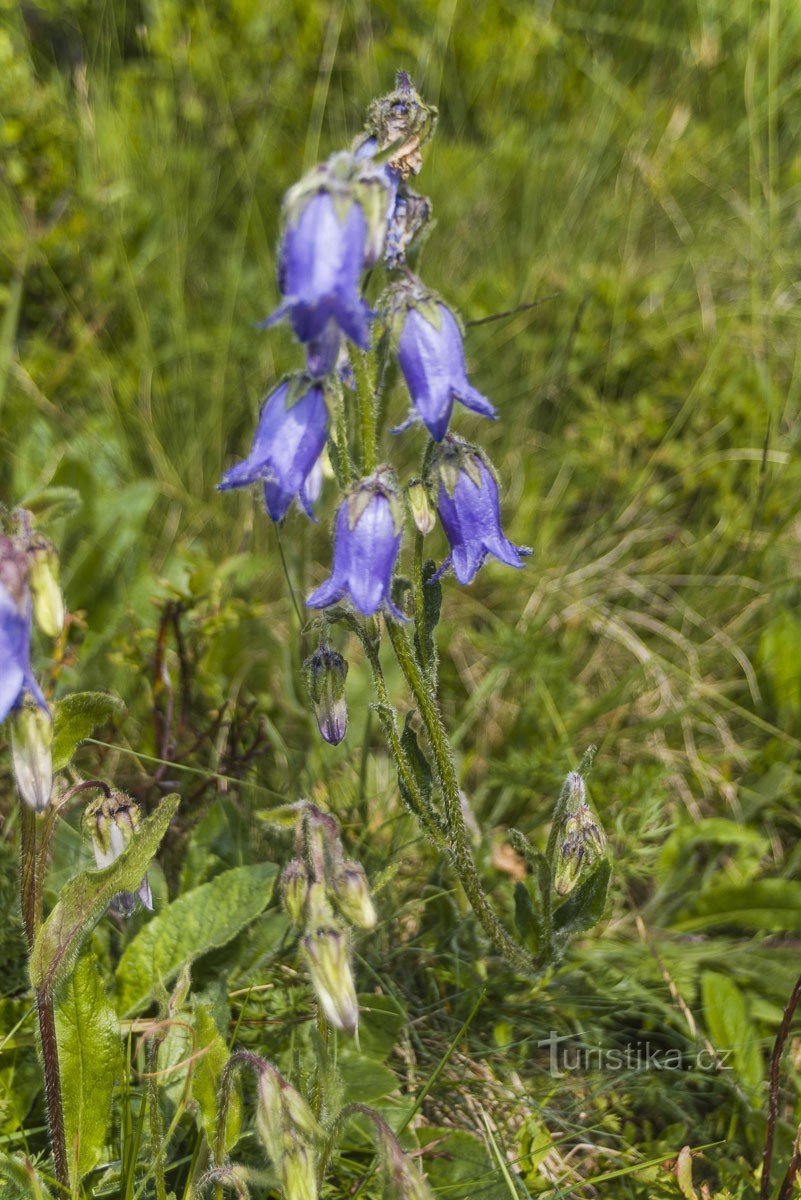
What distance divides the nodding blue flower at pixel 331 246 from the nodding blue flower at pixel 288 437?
191 mm

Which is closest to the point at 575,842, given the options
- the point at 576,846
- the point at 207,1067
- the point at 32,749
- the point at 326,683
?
the point at 576,846

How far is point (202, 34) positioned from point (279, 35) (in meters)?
0.44

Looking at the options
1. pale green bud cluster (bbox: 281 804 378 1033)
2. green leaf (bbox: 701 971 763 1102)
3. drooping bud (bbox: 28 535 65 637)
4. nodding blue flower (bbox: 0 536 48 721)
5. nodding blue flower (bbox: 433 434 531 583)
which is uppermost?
nodding blue flower (bbox: 433 434 531 583)

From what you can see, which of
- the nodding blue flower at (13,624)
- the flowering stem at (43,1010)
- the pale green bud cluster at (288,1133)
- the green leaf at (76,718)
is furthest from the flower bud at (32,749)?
the pale green bud cluster at (288,1133)

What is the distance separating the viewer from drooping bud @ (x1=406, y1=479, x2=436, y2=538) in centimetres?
197

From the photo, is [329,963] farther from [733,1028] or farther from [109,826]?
[733,1028]

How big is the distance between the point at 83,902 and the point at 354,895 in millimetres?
507

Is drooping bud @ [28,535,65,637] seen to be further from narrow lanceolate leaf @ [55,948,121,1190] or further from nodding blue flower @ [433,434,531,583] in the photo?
narrow lanceolate leaf @ [55,948,121,1190]

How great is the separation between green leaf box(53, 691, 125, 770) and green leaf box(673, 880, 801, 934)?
1.66 m

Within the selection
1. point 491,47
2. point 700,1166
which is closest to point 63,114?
point 491,47

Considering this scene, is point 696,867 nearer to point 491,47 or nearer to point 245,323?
point 245,323

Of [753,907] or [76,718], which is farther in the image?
[753,907]

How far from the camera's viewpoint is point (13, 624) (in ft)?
5.27

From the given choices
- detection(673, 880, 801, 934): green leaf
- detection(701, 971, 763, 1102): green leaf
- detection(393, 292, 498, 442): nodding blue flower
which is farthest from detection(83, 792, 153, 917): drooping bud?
detection(673, 880, 801, 934): green leaf
